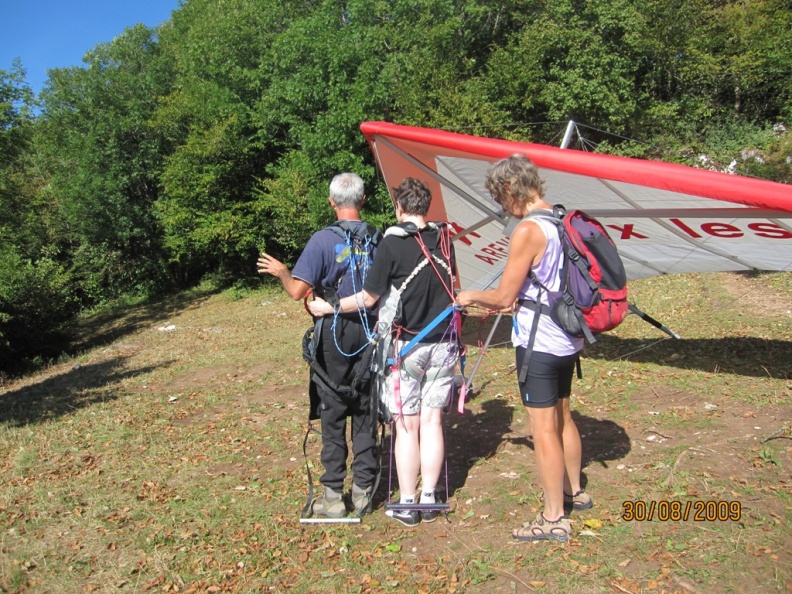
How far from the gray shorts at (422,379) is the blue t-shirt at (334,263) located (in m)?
0.48

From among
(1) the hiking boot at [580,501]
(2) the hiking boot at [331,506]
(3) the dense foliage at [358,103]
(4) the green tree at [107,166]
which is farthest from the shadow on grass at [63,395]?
(4) the green tree at [107,166]

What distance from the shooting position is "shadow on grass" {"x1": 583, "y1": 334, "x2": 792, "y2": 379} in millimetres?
5914

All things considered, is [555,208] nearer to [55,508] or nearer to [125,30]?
[55,508]

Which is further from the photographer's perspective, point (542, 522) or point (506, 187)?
point (542, 522)

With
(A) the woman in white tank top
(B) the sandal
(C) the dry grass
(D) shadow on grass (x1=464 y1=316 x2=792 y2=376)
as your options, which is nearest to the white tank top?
(A) the woman in white tank top

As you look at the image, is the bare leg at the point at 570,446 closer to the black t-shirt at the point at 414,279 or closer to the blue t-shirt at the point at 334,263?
the black t-shirt at the point at 414,279

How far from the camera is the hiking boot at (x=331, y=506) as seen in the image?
3.72 metres

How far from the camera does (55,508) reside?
4266 millimetres

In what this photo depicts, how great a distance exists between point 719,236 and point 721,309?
155 inches

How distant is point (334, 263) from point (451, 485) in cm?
176

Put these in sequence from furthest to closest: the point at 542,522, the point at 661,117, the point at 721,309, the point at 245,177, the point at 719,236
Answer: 1. the point at 245,177
2. the point at 661,117
3. the point at 721,309
4. the point at 719,236
5. the point at 542,522

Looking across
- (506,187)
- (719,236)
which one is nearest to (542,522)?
(506,187)

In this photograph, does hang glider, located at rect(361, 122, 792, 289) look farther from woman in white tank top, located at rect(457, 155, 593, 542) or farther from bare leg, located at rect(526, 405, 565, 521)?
bare leg, located at rect(526, 405, 565, 521)

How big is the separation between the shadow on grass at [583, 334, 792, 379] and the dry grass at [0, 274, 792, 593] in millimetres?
36
